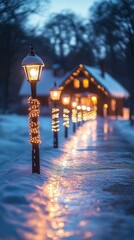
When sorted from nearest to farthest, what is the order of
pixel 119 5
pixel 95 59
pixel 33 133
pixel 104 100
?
pixel 33 133
pixel 119 5
pixel 104 100
pixel 95 59

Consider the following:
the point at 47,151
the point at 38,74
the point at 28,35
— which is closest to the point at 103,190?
the point at 38,74

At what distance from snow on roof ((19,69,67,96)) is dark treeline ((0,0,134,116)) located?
110 inches

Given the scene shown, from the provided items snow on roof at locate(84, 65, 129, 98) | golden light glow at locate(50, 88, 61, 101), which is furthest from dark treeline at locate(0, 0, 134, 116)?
golden light glow at locate(50, 88, 61, 101)

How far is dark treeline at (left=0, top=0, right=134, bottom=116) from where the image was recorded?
39.7m

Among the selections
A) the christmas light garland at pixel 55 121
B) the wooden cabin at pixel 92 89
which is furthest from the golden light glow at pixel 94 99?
the christmas light garland at pixel 55 121

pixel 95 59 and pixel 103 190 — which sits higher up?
pixel 95 59

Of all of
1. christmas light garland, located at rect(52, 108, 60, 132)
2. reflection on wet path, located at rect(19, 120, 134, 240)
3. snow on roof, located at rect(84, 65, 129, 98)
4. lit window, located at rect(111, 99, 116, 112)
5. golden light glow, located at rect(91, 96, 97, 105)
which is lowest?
reflection on wet path, located at rect(19, 120, 134, 240)

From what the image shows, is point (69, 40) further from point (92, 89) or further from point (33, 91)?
point (33, 91)

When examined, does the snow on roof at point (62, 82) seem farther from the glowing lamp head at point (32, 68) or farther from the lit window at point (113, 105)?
the glowing lamp head at point (32, 68)

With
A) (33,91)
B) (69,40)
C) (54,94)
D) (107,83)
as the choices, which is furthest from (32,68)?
(69,40)

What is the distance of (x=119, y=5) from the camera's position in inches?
1507

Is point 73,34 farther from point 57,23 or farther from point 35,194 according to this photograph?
point 35,194

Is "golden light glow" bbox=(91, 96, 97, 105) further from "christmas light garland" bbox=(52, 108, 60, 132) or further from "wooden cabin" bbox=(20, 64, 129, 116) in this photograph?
"christmas light garland" bbox=(52, 108, 60, 132)

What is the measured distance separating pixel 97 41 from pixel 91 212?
68.8 meters
